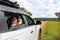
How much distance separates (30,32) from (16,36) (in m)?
1.40

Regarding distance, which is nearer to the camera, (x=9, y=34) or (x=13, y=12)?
(x=9, y=34)

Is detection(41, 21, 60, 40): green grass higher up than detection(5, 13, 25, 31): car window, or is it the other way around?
detection(5, 13, 25, 31): car window

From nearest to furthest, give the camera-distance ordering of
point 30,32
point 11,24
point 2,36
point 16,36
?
1. point 2,36
2. point 16,36
3. point 11,24
4. point 30,32

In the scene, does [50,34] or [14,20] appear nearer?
[14,20]

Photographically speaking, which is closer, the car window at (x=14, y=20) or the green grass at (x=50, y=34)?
the car window at (x=14, y=20)

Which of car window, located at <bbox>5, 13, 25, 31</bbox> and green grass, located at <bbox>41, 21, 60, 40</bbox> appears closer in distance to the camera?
car window, located at <bbox>5, 13, 25, 31</bbox>

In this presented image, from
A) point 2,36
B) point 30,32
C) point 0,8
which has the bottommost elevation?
point 30,32

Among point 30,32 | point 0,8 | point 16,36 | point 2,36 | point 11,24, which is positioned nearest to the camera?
point 2,36

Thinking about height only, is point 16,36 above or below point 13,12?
below

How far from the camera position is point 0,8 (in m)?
5.29

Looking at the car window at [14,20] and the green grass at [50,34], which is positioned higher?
the car window at [14,20]

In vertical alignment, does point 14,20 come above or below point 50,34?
above

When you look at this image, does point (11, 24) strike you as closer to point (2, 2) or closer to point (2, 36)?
point (2, 2)

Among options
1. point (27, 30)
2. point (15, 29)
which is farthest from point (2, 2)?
point (27, 30)
